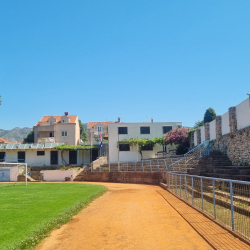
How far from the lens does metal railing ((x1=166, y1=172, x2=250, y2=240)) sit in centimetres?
671

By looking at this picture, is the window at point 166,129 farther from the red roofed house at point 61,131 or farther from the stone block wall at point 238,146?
the stone block wall at point 238,146

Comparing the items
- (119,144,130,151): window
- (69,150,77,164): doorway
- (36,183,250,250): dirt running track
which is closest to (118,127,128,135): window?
(119,144,130,151): window

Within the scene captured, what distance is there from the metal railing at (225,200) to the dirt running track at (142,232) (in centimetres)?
30

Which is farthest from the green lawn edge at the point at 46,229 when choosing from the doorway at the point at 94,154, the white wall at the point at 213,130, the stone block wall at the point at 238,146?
the doorway at the point at 94,154

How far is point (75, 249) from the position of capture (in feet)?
21.6

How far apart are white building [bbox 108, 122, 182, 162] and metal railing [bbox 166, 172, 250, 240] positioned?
3066 centimetres

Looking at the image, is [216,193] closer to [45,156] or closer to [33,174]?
[33,174]

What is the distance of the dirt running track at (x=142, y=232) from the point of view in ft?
21.5

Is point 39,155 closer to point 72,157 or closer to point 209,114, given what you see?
point 72,157

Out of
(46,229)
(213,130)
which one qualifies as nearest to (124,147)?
(213,130)

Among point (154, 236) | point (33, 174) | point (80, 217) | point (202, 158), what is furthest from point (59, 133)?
point (154, 236)

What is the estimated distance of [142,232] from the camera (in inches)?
308

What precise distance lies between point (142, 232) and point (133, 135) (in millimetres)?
35421

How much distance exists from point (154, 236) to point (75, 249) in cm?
204
